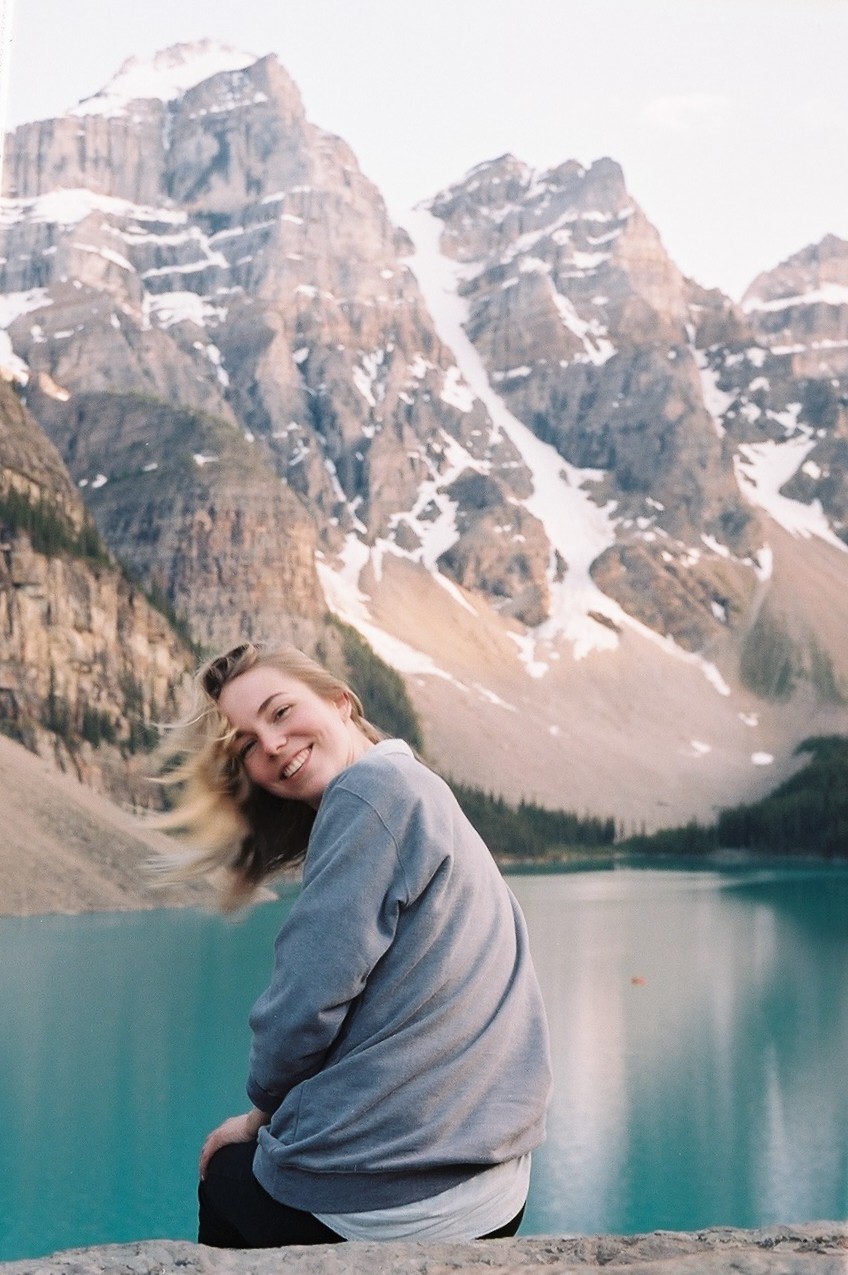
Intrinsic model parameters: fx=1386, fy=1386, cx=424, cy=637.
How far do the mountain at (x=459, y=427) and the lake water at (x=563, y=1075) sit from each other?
120 ft

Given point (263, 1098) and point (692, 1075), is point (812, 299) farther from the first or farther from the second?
point (263, 1098)

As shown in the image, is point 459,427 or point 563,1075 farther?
point 459,427

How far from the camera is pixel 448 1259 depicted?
1.22 metres

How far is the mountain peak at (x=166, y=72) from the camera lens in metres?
102

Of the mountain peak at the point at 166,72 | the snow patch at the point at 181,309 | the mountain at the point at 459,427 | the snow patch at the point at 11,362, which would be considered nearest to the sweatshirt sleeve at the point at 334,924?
the mountain at the point at 459,427

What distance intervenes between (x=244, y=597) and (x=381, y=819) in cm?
5820

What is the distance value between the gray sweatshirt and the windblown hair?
0.20 meters

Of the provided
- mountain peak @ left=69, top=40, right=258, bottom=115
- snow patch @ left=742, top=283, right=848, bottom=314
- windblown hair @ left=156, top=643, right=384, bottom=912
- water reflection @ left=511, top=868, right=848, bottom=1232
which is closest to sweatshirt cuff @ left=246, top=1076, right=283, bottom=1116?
windblown hair @ left=156, top=643, right=384, bottom=912

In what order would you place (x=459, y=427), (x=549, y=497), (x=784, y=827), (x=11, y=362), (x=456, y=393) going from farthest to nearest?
(x=456, y=393) → (x=459, y=427) → (x=549, y=497) → (x=11, y=362) → (x=784, y=827)

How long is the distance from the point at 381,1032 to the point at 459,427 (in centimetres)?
9458

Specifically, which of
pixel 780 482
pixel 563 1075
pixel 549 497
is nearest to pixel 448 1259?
pixel 563 1075

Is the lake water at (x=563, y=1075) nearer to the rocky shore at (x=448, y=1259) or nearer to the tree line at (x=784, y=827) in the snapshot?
the rocky shore at (x=448, y=1259)

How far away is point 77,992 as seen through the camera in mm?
17094

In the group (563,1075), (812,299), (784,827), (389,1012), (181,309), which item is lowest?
(784,827)
